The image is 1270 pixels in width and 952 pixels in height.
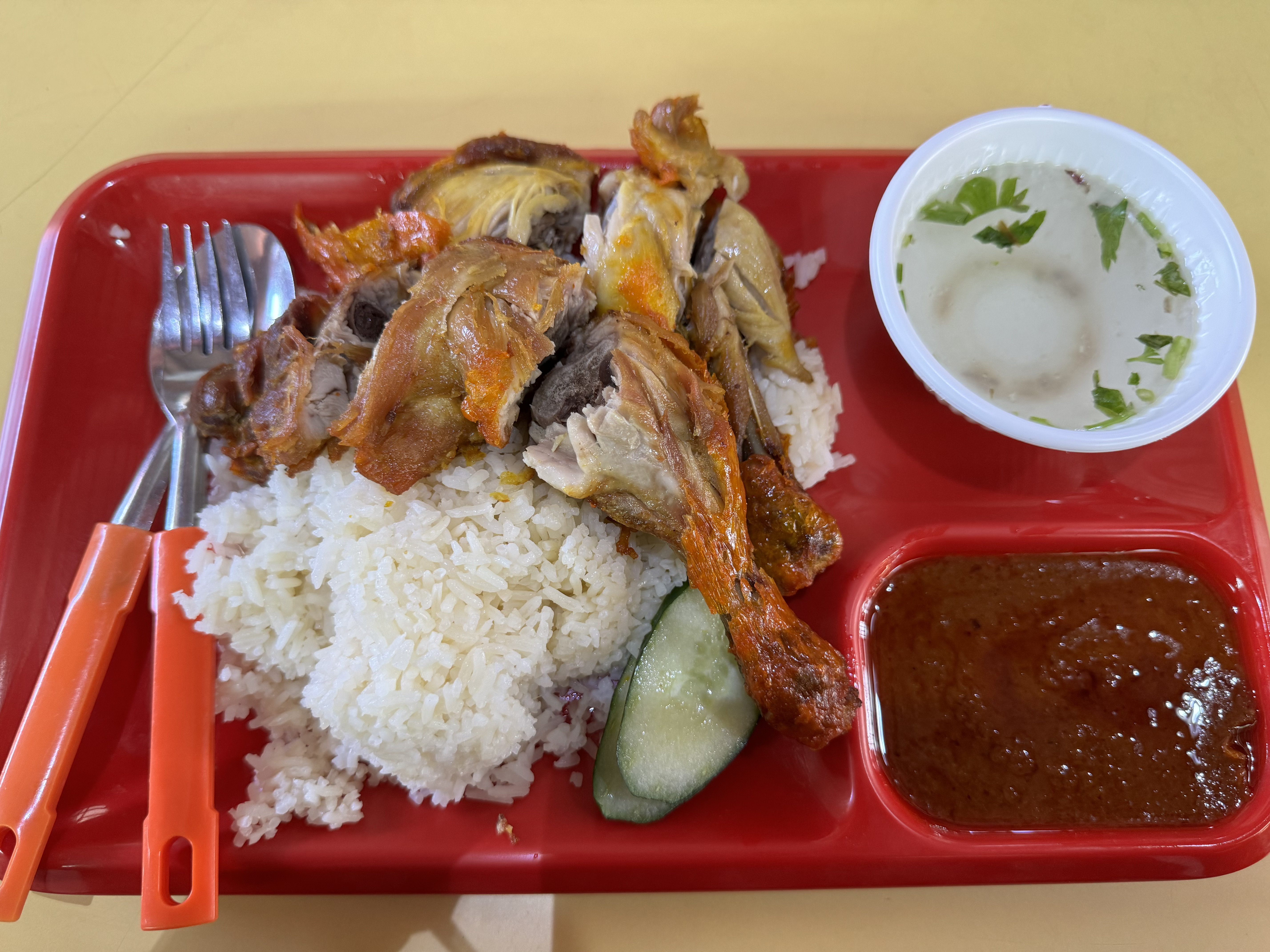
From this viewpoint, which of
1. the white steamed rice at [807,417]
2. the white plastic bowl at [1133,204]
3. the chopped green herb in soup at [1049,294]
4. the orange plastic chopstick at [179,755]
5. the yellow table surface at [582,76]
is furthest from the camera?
the yellow table surface at [582,76]

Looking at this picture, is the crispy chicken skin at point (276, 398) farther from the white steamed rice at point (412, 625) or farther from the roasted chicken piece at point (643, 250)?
the roasted chicken piece at point (643, 250)

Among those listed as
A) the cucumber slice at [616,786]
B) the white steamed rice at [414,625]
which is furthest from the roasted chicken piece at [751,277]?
the cucumber slice at [616,786]

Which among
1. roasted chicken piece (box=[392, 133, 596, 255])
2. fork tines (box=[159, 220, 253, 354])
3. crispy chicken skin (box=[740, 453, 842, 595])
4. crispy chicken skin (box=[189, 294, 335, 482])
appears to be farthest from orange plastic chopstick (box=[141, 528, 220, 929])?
crispy chicken skin (box=[740, 453, 842, 595])

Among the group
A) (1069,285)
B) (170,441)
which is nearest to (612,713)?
(170,441)

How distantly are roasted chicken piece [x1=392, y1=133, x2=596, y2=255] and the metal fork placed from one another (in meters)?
0.67

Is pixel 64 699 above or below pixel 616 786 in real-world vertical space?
above

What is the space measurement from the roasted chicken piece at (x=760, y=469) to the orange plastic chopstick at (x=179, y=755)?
1.51 metres

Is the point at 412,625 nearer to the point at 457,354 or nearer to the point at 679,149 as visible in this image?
the point at 457,354

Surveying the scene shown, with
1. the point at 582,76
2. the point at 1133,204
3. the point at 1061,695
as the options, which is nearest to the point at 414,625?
the point at 1061,695

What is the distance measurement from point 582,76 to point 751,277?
1.44 metres

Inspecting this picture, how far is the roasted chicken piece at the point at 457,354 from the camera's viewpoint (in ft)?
5.43

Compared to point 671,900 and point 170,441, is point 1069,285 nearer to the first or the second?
point 671,900

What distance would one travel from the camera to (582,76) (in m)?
2.82

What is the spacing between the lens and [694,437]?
1.70 metres
